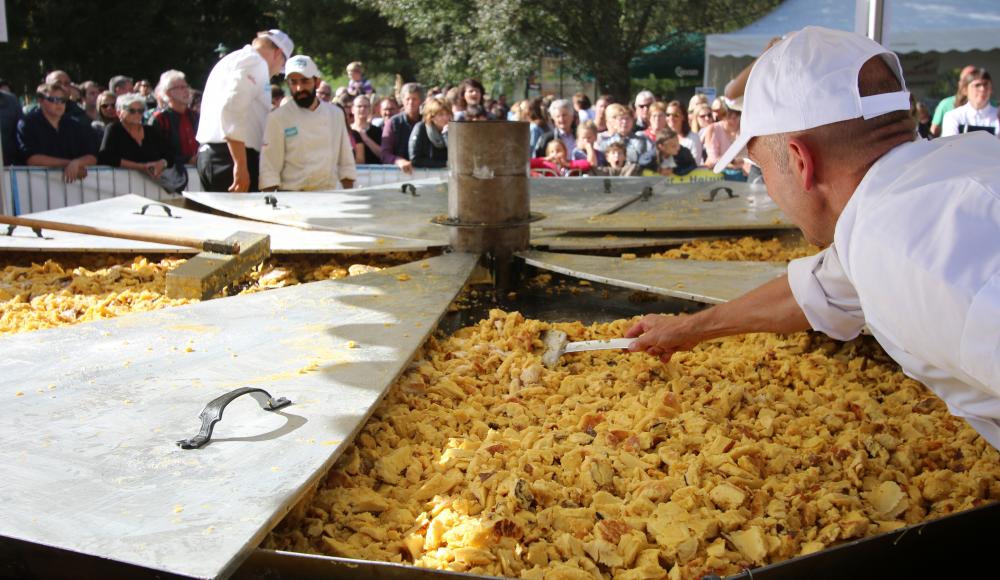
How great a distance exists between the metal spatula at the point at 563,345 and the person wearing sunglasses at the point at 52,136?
22.8 ft

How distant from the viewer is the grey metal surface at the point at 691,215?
5.57m

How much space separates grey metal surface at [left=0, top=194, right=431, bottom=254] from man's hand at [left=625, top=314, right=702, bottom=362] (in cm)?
210

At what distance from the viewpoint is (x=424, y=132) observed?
9680 mm

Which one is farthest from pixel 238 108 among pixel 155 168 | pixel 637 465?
pixel 637 465

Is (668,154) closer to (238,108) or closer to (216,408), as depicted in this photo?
(238,108)

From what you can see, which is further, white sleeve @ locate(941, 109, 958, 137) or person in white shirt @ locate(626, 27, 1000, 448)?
white sleeve @ locate(941, 109, 958, 137)

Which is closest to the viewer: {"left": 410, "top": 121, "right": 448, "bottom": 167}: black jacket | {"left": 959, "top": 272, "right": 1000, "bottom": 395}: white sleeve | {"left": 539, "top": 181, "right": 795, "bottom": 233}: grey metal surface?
{"left": 959, "top": 272, "right": 1000, "bottom": 395}: white sleeve

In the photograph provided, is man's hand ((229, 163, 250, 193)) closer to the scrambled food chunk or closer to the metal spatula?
the scrambled food chunk

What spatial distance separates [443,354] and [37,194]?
22.1ft

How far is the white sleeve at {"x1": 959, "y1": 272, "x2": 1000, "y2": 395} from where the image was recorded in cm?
143

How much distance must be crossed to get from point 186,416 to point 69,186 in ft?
23.7

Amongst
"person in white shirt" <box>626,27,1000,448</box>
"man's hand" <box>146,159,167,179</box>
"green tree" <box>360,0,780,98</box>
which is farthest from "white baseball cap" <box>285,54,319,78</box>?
"green tree" <box>360,0,780,98</box>

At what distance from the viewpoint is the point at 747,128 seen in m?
1.99

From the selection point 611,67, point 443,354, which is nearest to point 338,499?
point 443,354
